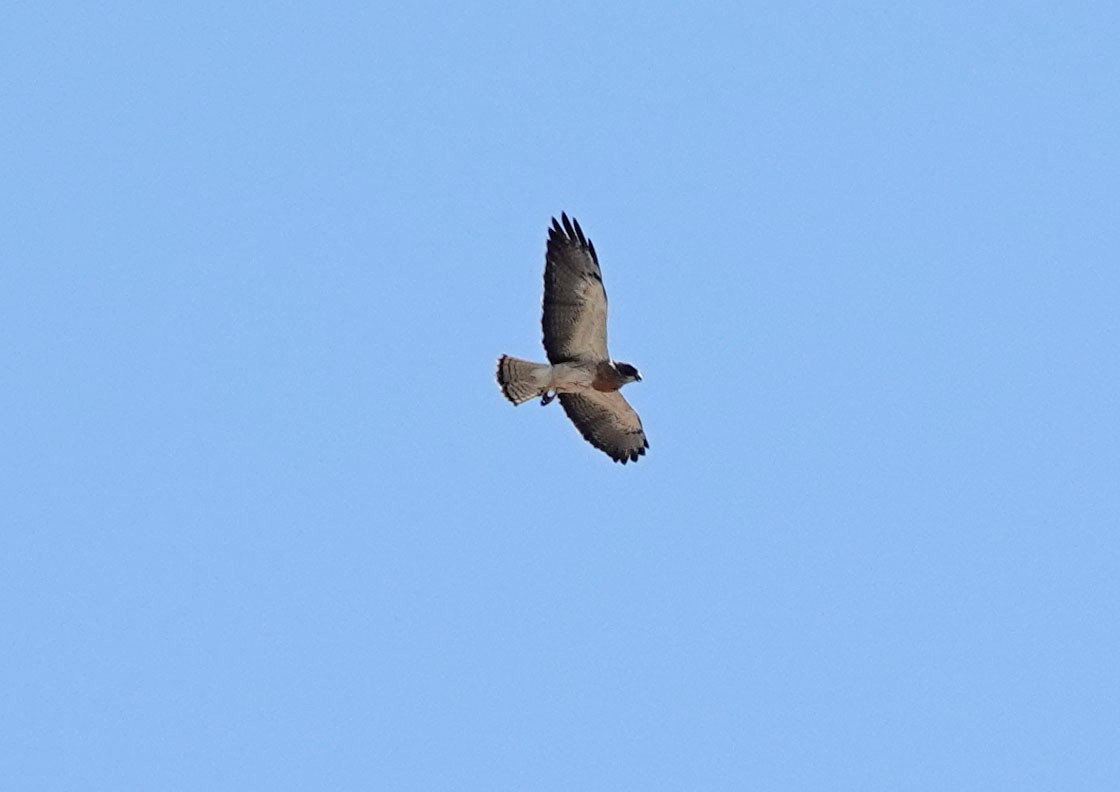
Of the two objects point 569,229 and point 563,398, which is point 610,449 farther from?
point 569,229

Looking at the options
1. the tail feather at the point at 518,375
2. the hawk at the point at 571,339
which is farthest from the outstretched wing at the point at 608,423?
the tail feather at the point at 518,375

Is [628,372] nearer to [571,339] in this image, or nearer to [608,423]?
[571,339]

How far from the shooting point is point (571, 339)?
26906 mm

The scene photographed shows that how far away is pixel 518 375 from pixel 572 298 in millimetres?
1157

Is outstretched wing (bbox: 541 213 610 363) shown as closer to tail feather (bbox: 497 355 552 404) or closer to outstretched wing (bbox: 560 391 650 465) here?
tail feather (bbox: 497 355 552 404)

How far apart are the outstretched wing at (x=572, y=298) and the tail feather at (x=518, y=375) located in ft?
0.76

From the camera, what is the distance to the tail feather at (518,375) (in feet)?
88.8

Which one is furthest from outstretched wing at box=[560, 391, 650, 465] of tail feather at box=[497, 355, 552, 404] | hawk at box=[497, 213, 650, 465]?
tail feather at box=[497, 355, 552, 404]

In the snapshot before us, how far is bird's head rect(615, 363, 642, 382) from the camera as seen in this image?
2697 centimetres

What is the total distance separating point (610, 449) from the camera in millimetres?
28906

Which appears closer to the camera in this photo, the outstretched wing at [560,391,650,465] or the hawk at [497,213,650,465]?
the hawk at [497,213,650,465]

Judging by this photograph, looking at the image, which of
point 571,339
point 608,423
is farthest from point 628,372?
point 608,423

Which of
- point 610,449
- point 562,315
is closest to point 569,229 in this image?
point 562,315

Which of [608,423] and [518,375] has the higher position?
[608,423]
